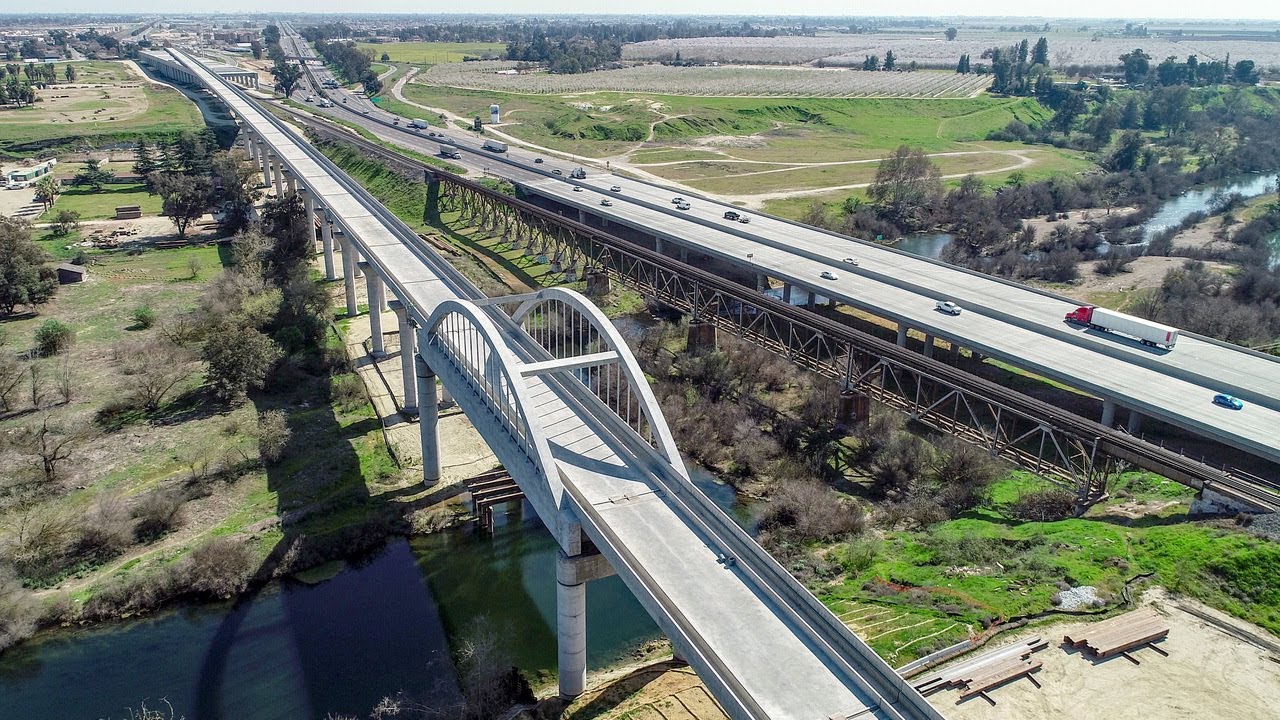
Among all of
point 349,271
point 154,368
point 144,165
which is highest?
point 144,165

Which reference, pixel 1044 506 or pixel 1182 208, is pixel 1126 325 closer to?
pixel 1044 506

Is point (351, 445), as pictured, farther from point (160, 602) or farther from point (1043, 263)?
point (1043, 263)

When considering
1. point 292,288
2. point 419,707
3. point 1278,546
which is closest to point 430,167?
point 292,288

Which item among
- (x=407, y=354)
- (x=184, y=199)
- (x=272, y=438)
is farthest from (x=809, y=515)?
(x=184, y=199)

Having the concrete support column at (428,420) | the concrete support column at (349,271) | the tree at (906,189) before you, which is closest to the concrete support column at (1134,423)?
the concrete support column at (428,420)

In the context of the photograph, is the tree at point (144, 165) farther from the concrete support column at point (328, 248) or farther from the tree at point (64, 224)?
the concrete support column at point (328, 248)
